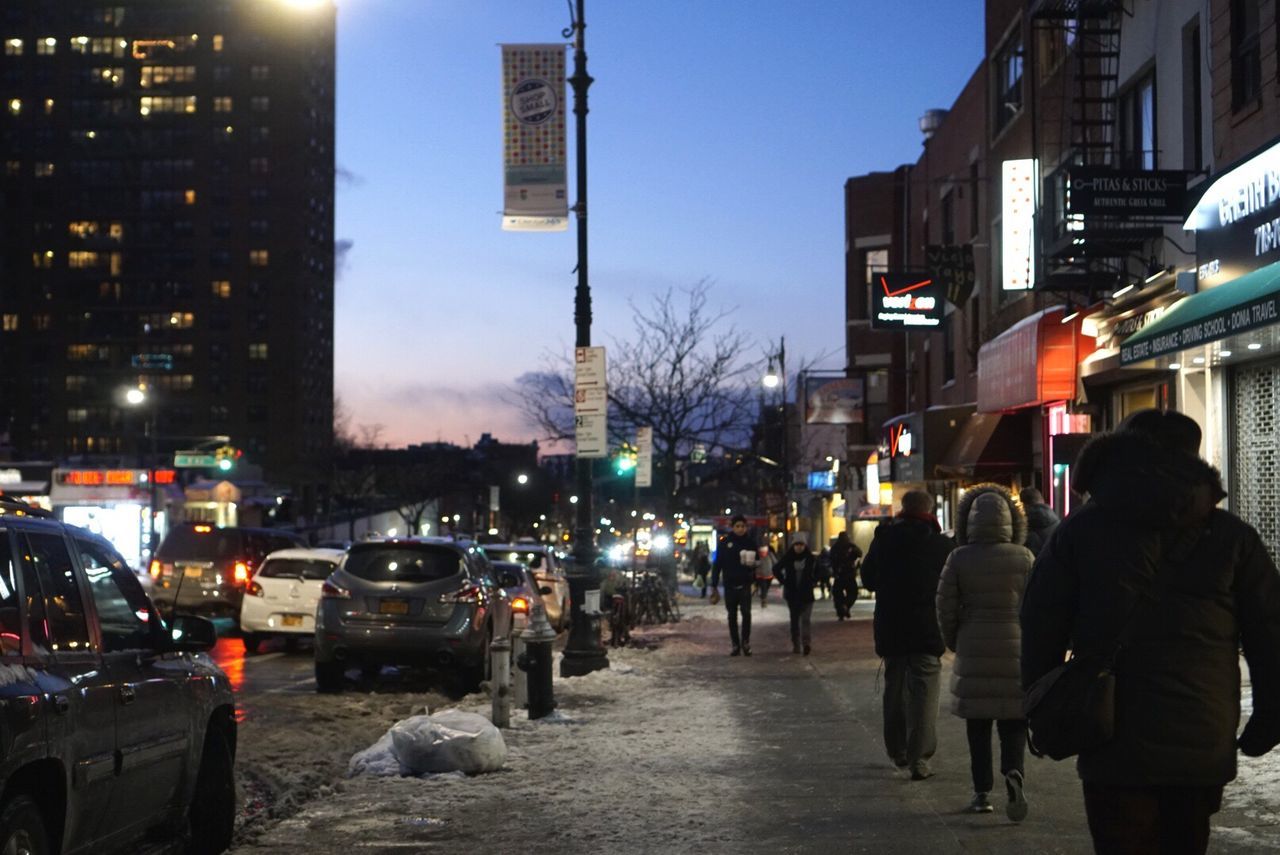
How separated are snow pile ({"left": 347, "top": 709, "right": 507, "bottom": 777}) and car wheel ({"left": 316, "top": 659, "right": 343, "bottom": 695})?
611 centimetres

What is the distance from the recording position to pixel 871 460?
42.7 metres

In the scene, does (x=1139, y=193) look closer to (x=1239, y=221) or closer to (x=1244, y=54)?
(x=1244, y=54)

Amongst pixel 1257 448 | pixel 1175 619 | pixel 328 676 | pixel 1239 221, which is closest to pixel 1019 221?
pixel 1257 448

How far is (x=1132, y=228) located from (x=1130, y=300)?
0.83 metres

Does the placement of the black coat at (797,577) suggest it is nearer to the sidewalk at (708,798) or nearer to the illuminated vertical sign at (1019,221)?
the illuminated vertical sign at (1019,221)

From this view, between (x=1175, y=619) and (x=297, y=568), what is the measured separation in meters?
19.2

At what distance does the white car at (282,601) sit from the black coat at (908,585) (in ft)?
41.7

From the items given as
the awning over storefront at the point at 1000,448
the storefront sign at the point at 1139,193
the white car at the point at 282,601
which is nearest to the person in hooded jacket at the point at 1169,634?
the storefront sign at the point at 1139,193

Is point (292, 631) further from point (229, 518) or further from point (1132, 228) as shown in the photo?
point (229, 518)

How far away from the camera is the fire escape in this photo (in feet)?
59.0

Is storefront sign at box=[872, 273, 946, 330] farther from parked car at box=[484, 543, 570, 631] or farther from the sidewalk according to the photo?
the sidewalk

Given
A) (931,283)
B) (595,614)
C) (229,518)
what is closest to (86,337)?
(229,518)

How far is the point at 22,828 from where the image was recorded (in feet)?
18.2

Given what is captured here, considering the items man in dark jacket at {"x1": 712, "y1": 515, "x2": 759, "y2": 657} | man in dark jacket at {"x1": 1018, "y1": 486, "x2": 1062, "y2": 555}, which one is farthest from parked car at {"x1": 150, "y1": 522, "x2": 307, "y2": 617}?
man in dark jacket at {"x1": 1018, "y1": 486, "x2": 1062, "y2": 555}
